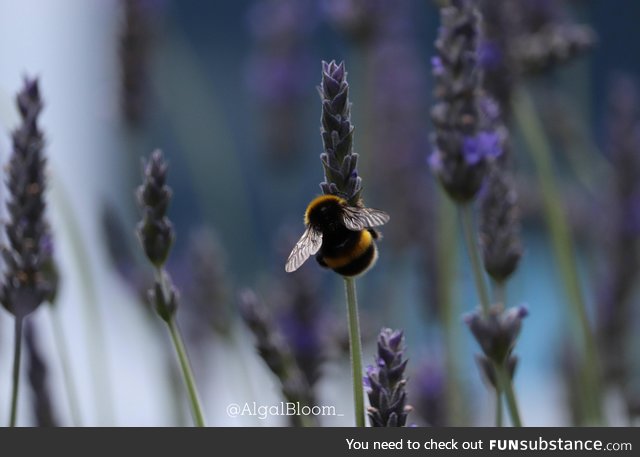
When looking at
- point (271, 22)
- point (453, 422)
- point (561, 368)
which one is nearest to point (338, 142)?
point (453, 422)

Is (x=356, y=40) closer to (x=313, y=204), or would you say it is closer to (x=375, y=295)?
(x=375, y=295)

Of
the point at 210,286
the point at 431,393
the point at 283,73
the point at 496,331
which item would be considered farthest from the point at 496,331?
the point at 283,73

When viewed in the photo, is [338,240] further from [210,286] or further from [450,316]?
[210,286]

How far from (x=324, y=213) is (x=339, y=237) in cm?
4

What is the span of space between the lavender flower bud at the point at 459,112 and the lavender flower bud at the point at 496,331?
0.15 metres

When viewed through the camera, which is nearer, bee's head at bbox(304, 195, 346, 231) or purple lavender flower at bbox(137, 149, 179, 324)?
purple lavender flower at bbox(137, 149, 179, 324)

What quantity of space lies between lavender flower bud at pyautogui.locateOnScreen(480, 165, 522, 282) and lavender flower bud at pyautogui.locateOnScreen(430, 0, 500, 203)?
0.03 metres

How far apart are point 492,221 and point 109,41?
1506 millimetres

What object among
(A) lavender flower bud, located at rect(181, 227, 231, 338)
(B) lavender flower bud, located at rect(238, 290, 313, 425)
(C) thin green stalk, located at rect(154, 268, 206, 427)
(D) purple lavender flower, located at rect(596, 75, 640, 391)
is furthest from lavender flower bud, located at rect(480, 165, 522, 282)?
(D) purple lavender flower, located at rect(596, 75, 640, 391)

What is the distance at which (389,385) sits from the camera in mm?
789

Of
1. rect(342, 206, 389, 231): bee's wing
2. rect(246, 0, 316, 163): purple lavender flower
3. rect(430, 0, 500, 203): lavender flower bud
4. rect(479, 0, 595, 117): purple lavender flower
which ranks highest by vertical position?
rect(246, 0, 316, 163): purple lavender flower

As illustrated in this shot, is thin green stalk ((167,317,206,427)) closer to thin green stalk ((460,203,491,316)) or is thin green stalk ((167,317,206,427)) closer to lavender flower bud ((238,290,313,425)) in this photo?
lavender flower bud ((238,290,313,425))

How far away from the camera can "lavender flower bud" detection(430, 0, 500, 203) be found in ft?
3.43

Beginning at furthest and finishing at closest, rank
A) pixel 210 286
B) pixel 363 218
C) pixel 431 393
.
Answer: pixel 210 286 < pixel 431 393 < pixel 363 218
